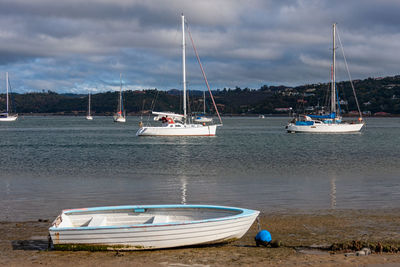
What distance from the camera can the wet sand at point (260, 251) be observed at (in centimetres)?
1060

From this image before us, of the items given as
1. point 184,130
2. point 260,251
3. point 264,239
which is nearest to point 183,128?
point 184,130

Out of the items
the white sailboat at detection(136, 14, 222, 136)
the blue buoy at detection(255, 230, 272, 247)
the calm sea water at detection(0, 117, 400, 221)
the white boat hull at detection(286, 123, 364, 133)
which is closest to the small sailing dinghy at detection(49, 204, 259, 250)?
the blue buoy at detection(255, 230, 272, 247)

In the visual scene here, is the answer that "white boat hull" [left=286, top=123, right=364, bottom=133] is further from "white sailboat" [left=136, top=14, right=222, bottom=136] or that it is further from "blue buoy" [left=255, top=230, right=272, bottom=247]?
"blue buoy" [left=255, top=230, right=272, bottom=247]

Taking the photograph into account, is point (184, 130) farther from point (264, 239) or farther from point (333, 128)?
point (264, 239)

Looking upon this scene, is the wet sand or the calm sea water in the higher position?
the wet sand

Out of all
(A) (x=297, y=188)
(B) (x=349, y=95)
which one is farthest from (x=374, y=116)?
(A) (x=297, y=188)

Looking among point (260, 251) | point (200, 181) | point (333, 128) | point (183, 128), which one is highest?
point (183, 128)

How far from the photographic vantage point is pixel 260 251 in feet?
37.3

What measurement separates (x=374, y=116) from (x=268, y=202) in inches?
7502

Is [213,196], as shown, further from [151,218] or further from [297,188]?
[151,218]

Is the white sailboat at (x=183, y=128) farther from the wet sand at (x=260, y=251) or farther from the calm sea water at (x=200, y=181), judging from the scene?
the wet sand at (x=260, y=251)

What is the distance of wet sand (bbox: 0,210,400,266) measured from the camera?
10.6 metres

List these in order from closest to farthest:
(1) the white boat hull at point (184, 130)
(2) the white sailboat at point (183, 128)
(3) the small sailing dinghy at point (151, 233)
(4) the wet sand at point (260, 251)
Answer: (4) the wet sand at point (260, 251), (3) the small sailing dinghy at point (151, 233), (2) the white sailboat at point (183, 128), (1) the white boat hull at point (184, 130)

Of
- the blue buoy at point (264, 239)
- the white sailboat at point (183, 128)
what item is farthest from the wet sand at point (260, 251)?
the white sailboat at point (183, 128)
